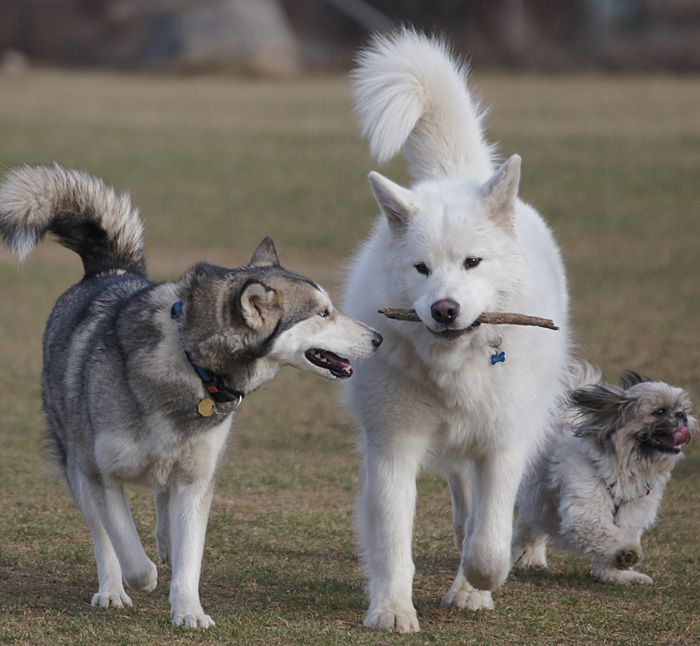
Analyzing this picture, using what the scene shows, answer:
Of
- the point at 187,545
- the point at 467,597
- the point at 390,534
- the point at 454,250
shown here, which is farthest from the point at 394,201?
the point at 467,597

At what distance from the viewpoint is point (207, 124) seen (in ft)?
86.8

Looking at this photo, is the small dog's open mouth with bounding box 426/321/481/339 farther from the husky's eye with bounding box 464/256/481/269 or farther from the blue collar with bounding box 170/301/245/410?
the blue collar with bounding box 170/301/245/410

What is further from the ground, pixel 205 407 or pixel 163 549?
pixel 205 407

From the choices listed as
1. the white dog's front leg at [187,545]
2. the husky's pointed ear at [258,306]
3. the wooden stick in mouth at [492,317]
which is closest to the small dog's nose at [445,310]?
the wooden stick in mouth at [492,317]

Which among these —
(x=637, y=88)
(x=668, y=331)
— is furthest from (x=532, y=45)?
(x=668, y=331)

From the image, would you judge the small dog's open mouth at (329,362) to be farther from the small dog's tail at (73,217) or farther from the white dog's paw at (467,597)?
the small dog's tail at (73,217)

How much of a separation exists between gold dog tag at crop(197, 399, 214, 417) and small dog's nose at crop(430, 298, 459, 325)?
89 cm

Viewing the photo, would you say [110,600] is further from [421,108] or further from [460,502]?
[421,108]

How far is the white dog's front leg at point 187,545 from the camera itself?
4.95 m

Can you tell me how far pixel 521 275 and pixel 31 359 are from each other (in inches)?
265

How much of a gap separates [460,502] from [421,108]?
1.79 m

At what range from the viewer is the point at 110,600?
5.17 meters

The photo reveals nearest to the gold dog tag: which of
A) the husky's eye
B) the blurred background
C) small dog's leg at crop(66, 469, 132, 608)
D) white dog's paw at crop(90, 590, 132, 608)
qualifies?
small dog's leg at crop(66, 469, 132, 608)

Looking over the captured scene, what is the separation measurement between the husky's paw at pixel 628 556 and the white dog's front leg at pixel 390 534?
126cm
